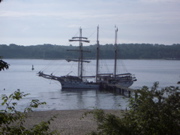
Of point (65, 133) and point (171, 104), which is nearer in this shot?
point (171, 104)

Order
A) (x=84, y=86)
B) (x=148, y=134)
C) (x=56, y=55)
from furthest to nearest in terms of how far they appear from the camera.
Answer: (x=56, y=55), (x=84, y=86), (x=148, y=134)

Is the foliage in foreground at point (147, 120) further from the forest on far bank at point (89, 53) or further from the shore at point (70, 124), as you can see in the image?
the forest on far bank at point (89, 53)

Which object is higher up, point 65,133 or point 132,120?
point 132,120

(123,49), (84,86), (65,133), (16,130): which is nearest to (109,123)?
(16,130)

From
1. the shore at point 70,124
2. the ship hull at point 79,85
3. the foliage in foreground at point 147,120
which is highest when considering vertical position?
the foliage in foreground at point 147,120

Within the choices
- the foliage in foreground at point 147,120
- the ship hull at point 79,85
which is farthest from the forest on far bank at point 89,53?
the foliage in foreground at point 147,120

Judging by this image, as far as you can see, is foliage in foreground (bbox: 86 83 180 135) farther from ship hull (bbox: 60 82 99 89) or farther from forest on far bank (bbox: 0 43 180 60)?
forest on far bank (bbox: 0 43 180 60)

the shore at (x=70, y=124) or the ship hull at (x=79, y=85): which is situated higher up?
the shore at (x=70, y=124)

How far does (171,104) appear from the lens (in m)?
9.12

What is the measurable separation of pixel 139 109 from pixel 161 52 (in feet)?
538

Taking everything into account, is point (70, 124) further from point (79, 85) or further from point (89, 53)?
point (89, 53)

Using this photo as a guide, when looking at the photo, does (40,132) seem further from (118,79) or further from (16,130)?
(118,79)

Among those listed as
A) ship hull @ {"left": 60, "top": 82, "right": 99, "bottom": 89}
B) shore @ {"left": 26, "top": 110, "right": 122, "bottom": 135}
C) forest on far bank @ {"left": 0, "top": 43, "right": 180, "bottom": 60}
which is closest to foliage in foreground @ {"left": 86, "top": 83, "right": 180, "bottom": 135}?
shore @ {"left": 26, "top": 110, "right": 122, "bottom": 135}

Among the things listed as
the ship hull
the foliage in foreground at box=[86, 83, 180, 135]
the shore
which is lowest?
the ship hull
